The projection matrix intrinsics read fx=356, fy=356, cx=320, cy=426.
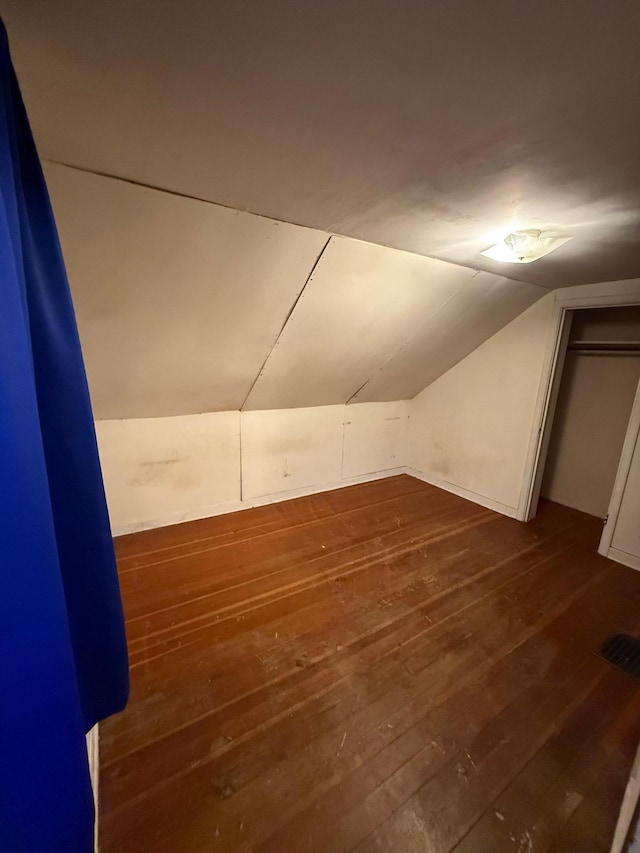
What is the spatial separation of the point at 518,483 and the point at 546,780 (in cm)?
219

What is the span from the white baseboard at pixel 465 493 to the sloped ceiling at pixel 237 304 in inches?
52.4

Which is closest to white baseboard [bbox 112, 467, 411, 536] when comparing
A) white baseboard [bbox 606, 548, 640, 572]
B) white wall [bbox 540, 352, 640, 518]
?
white wall [bbox 540, 352, 640, 518]

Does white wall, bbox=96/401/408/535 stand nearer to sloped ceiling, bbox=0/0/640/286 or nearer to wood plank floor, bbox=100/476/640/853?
wood plank floor, bbox=100/476/640/853

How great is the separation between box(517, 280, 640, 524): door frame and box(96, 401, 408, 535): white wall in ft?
4.65

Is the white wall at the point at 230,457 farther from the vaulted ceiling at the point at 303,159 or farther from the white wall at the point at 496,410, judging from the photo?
the white wall at the point at 496,410

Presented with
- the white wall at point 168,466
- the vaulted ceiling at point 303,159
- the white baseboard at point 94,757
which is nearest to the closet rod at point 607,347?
the vaulted ceiling at point 303,159

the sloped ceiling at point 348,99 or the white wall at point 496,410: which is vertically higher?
the sloped ceiling at point 348,99

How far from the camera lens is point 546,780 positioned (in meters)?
1.29

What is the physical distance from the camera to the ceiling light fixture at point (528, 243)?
64.8 inches

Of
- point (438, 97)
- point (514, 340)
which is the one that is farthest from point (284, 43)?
point (514, 340)

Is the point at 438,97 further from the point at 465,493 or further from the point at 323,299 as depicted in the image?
the point at 465,493

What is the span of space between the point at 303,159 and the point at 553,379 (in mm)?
2654

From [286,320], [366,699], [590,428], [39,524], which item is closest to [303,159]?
[286,320]

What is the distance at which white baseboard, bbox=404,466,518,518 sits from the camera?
10.6 feet
